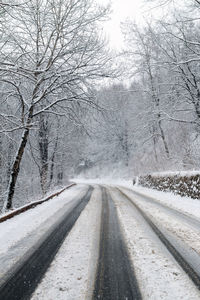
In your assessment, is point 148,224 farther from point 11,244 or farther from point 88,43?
point 88,43

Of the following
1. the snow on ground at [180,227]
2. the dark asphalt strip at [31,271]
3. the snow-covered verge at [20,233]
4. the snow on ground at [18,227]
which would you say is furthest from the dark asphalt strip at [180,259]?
the snow on ground at [18,227]

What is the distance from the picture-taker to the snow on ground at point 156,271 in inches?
80.5

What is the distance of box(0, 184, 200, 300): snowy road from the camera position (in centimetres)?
210

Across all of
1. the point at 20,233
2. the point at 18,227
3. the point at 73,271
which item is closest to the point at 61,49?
the point at 18,227

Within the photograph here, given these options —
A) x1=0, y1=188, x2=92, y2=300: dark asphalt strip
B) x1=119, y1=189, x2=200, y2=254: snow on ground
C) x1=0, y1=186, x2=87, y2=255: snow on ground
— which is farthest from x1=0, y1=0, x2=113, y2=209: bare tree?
x1=119, y1=189, x2=200, y2=254: snow on ground

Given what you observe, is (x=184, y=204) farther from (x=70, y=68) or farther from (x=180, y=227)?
(x=70, y=68)

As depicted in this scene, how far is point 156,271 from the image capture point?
2.49 meters

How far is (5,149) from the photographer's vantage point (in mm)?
12852

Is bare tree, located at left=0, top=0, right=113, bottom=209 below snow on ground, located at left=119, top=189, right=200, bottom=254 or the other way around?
the other way around

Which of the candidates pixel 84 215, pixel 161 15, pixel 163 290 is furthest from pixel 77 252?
pixel 161 15

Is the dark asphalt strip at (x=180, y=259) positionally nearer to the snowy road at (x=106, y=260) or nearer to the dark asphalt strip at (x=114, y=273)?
the snowy road at (x=106, y=260)

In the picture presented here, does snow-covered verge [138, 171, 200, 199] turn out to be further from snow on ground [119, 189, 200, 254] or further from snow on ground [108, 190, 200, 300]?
snow on ground [108, 190, 200, 300]

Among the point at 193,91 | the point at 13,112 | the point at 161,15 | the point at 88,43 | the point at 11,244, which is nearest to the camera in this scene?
the point at 11,244

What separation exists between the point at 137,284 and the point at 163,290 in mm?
286
